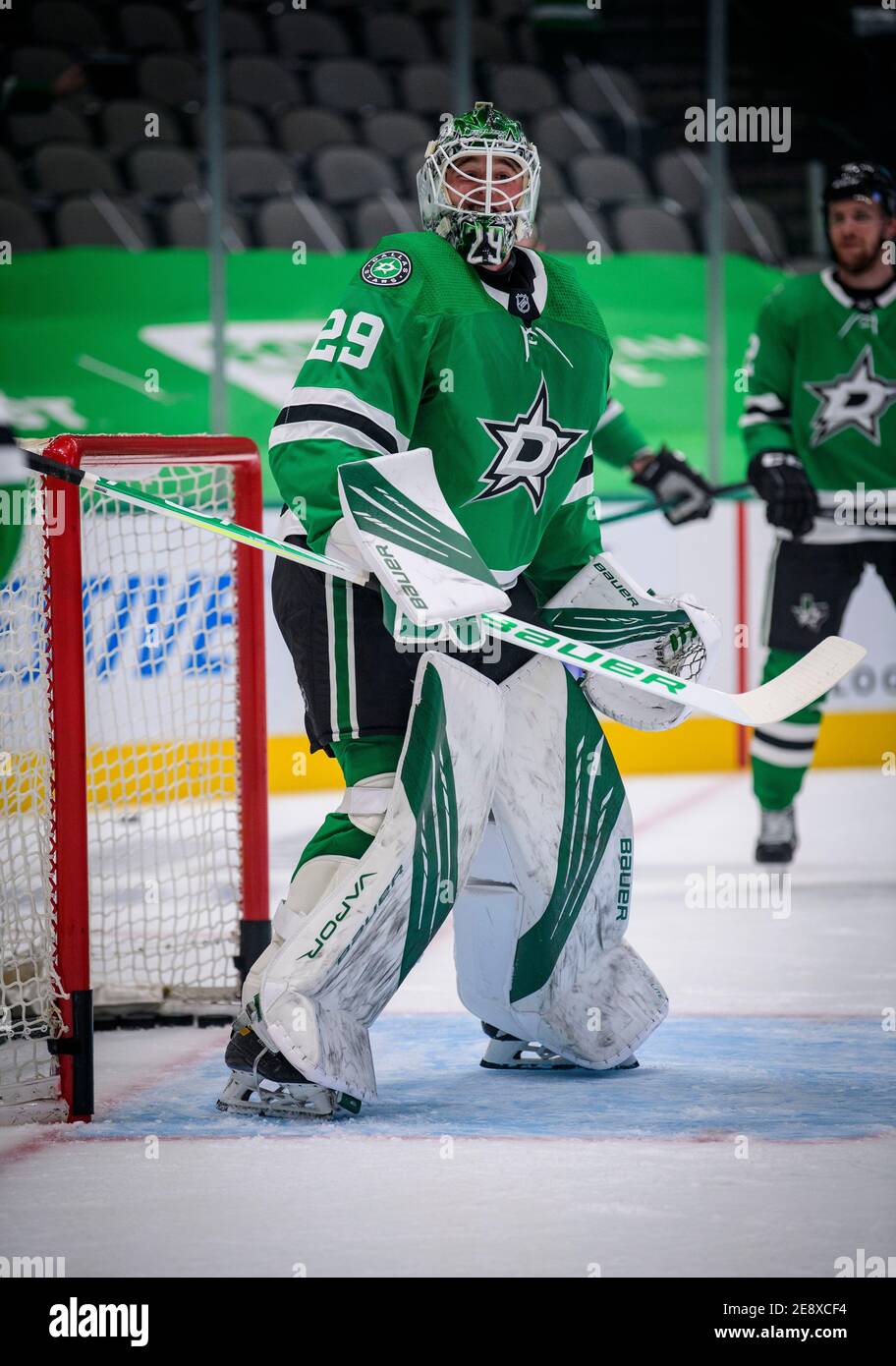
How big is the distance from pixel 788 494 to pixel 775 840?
0.78m

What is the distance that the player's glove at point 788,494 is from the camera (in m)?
4.21

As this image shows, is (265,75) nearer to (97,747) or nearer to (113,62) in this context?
(113,62)

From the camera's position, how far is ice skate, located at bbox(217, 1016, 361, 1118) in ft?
7.26

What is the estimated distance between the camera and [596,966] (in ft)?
8.09

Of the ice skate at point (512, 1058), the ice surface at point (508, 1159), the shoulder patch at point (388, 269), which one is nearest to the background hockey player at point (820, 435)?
the ice surface at point (508, 1159)

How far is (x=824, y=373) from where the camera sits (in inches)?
173

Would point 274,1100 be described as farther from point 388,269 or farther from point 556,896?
point 388,269

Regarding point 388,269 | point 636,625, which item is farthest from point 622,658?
point 388,269

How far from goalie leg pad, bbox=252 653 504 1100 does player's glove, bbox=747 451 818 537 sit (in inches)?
82.2

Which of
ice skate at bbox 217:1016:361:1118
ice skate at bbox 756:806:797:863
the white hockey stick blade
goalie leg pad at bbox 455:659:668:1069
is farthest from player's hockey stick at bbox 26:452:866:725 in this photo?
ice skate at bbox 756:806:797:863

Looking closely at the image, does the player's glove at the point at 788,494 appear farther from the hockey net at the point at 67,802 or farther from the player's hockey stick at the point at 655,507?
the hockey net at the point at 67,802

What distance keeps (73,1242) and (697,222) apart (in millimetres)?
6403

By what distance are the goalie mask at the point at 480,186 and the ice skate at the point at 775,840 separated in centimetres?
223
